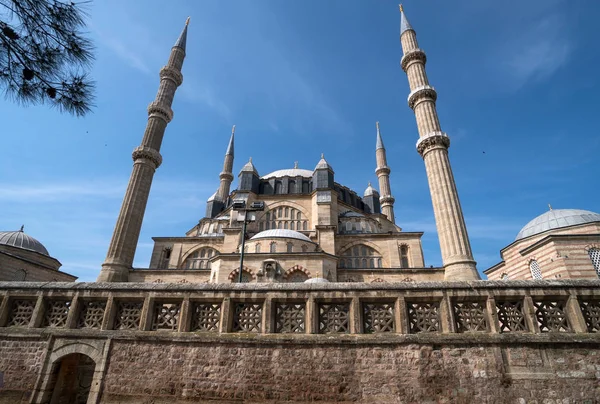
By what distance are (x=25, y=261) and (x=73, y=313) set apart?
22538 millimetres

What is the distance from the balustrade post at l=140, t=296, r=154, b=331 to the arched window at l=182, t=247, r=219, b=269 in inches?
890

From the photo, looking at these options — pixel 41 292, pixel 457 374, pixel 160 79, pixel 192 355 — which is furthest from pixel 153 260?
pixel 457 374

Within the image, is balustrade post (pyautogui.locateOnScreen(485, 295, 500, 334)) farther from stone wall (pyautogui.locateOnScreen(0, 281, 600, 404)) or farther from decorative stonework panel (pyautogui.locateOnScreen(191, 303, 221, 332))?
decorative stonework panel (pyautogui.locateOnScreen(191, 303, 221, 332))

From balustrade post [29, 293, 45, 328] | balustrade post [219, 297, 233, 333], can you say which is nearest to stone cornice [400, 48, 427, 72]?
balustrade post [219, 297, 233, 333]

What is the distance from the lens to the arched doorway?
5520mm

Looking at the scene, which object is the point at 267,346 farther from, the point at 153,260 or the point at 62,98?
the point at 153,260

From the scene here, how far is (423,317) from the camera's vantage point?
5203 millimetres

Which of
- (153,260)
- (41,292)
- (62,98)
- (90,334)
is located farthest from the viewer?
(153,260)

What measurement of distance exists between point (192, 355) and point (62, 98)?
438 centimetres

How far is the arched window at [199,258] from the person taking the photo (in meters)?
27.6

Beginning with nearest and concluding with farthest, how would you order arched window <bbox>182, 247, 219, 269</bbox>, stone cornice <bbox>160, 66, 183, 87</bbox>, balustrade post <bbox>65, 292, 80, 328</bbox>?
→ balustrade post <bbox>65, 292, 80, 328</bbox> < stone cornice <bbox>160, 66, 183, 87</bbox> < arched window <bbox>182, 247, 219, 269</bbox>

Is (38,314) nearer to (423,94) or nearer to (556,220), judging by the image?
(423,94)

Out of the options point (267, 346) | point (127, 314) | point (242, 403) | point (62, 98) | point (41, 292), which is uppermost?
point (62, 98)

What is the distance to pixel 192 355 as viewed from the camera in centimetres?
514
